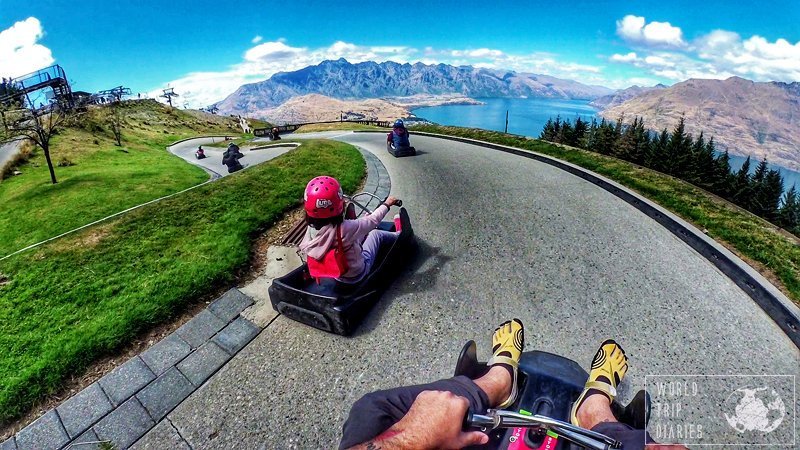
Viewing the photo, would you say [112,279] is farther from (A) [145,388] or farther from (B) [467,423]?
(B) [467,423]

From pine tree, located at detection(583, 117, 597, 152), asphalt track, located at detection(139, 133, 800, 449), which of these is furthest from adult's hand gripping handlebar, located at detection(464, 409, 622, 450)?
pine tree, located at detection(583, 117, 597, 152)

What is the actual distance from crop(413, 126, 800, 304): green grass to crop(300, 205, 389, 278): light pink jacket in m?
5.91

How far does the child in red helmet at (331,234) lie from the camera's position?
13.4 ft

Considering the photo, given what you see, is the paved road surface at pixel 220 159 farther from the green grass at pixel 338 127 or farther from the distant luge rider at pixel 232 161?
the green grass at pixel 338 127

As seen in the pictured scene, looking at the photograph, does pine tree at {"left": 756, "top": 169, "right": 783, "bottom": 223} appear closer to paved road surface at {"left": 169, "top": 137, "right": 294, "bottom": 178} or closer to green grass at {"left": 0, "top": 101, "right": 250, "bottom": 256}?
paved road surface at {"left": 169, "top": 137, "right": 294, "bottom": 178}

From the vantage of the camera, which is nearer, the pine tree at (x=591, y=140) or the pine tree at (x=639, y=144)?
the pine tree at (x=639, y=144)

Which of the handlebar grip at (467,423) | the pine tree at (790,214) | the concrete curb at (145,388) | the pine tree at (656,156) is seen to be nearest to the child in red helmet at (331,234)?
the concrete curb at (145,388)

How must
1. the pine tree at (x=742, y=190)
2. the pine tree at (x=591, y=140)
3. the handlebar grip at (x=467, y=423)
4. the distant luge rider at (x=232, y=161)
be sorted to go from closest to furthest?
the handlebar grip at (x=467, y=423), the distant luge rider at (x=232, y=161), the pine tree at (x=742, y=190), the pine tree at (x=591, y=140)

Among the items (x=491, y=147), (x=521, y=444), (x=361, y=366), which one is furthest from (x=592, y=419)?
(x=491, y=147)

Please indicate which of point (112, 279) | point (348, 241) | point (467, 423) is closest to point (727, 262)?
point (467, 423)

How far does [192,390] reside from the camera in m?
3.91

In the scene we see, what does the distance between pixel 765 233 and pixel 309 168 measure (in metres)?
11.6

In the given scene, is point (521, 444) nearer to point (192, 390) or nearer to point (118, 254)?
point (192, 390)

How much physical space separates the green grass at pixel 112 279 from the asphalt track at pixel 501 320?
1.68 metres
